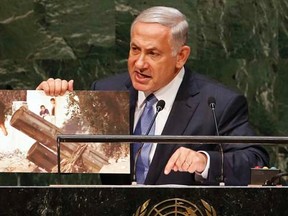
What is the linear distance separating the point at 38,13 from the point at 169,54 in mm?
1797

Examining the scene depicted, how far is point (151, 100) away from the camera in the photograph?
15.5 feet

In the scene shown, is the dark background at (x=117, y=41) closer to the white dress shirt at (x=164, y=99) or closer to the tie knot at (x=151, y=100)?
the white dress shirt at (x=164, y=99)

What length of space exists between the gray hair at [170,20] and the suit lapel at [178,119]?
0.64 ft

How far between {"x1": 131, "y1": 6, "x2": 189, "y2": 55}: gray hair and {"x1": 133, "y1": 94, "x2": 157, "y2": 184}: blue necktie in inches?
13.5

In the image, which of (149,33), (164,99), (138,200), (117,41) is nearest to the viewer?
(138,200)

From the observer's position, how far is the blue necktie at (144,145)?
4551mm

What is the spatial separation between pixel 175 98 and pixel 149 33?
366 millimetres

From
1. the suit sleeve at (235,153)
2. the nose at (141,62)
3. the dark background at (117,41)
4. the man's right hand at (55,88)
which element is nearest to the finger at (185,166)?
the suit sleeve at (235,153)

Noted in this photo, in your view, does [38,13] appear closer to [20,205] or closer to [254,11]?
[254,11]

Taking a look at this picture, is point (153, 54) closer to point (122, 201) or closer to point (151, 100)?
point (151, 100)


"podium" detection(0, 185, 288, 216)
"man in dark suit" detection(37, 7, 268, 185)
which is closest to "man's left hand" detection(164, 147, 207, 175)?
"man in dark suit" detection(37, 7, 268, 185)

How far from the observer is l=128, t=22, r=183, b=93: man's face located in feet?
15.4

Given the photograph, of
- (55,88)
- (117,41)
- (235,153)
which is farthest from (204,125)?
(117,41)

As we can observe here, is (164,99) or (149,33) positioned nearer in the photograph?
(149,33)
